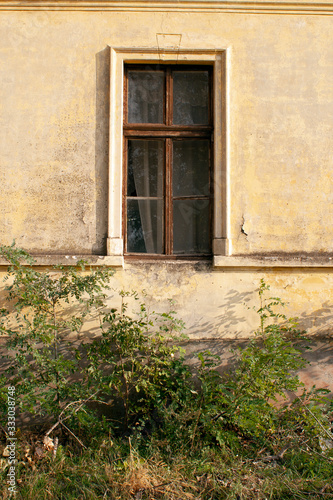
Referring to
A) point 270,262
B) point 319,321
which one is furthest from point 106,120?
point 319,321

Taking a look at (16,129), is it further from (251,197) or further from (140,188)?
(251,197)

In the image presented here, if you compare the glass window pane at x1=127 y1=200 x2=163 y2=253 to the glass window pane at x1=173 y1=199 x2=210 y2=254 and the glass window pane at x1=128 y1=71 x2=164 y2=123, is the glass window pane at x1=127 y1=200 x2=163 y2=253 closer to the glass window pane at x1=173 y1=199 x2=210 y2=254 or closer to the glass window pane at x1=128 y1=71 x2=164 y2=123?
the glass window pane at x1=173 y1=199 x2=210 y2=254

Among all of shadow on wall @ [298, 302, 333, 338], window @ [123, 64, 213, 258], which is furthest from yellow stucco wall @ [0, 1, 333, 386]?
window @ [123, 64, 213, 258]

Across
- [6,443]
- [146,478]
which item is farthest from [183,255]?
[6,443]

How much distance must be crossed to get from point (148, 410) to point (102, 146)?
2.65 m

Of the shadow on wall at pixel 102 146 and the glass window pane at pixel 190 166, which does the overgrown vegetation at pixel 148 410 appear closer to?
the shadow on wall at pixel 102 146

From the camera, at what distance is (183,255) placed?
429 centimetres

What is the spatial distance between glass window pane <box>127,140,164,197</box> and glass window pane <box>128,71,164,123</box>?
0.27m

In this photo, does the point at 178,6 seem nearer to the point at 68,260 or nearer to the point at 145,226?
the point at 145,226

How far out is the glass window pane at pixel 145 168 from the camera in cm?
Result: 439

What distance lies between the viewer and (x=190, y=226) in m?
4.35

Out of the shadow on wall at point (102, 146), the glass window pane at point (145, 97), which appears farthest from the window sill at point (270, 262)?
the glass window pane at point (145, 97)

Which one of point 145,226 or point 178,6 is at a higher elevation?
point 178,6

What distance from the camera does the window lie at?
4328 millimetres
